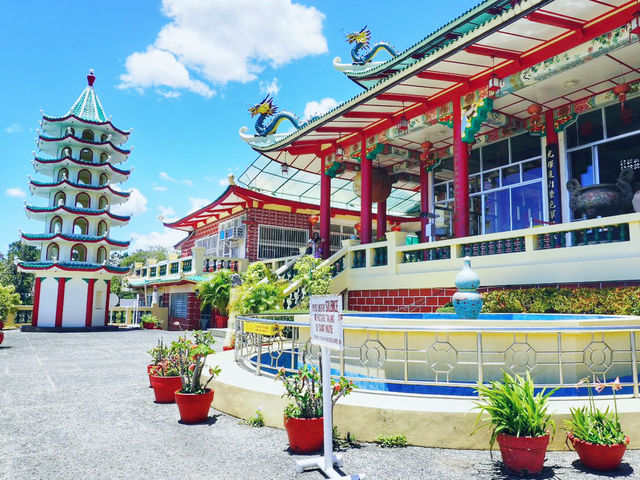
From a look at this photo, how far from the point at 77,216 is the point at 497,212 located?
24315mm

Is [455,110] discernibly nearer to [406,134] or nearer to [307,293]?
[406,134]

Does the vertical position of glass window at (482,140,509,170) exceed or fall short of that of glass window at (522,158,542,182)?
it exceeds it

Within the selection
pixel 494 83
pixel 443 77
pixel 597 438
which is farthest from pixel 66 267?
pixel 597 438

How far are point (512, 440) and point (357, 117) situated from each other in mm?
→ 13191

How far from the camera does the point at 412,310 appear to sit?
43.6 ft

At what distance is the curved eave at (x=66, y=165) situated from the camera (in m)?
28.8

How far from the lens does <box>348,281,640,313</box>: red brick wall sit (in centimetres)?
1248

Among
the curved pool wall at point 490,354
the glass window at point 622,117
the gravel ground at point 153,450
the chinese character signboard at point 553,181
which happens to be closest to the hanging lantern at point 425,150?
the chinese character signboard at point 553,181

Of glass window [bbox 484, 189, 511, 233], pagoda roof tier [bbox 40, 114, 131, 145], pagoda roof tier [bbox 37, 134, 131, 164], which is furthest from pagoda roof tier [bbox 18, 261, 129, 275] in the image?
glass window [bbox 484, 189, 511, 233]

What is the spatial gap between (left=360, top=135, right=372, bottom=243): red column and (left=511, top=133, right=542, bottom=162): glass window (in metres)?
5.00

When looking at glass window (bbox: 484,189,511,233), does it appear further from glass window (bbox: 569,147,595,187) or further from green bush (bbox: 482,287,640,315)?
green bush (bbox: 482,287,640,315)

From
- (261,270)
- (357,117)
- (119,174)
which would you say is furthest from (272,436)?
(119,174)

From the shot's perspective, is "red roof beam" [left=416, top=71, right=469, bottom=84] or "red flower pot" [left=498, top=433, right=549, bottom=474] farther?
"red roof beam" [left=416, top=71, right=469, bottom=84]

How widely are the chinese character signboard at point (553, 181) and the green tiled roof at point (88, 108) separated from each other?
26.7 meters
